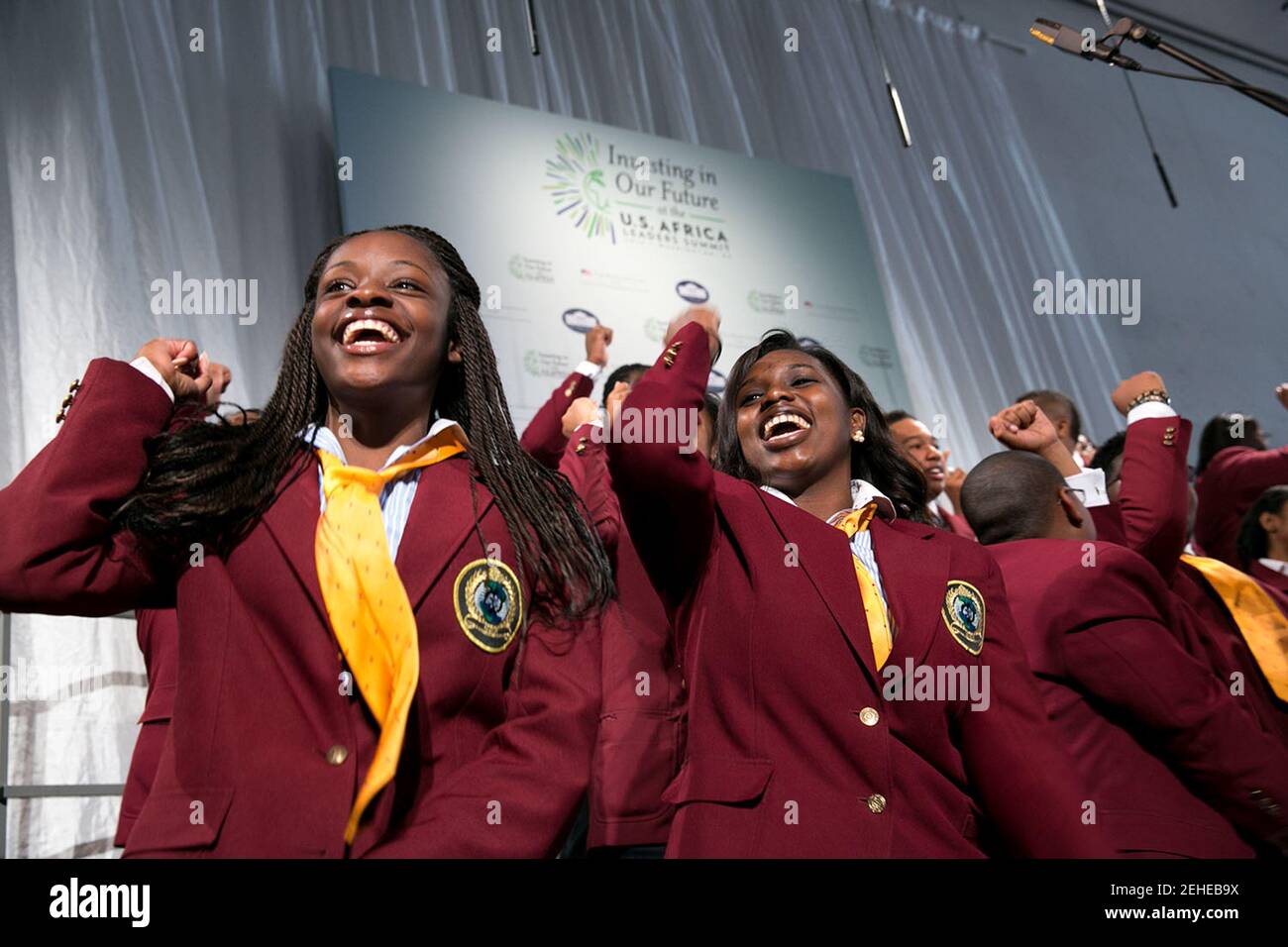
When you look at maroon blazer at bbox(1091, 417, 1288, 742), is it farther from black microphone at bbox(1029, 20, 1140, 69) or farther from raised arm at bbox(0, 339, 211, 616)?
raised arm at bbox(0, 339, 211, 616)

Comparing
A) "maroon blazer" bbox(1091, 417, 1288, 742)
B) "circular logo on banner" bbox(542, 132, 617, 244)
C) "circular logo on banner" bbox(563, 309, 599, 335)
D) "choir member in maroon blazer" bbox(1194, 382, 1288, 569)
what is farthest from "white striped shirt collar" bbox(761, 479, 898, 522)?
"circular logo on banner" bbox(542, 132, 617, 244)

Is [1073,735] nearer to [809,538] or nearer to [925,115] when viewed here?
[809,538]

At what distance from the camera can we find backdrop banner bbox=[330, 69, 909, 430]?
172 inches

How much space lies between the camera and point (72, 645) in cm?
346

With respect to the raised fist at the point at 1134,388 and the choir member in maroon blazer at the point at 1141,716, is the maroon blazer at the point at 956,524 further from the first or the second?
the choir member in maroon blazer at the point at 1141,716

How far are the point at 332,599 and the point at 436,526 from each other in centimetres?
17

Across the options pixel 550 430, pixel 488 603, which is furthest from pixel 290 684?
pixel 550 430

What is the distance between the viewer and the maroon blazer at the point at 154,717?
2.01m

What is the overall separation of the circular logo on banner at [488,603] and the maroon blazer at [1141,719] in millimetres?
1087

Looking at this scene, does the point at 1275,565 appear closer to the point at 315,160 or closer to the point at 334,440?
the point at 334,440

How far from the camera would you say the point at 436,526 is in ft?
4.98

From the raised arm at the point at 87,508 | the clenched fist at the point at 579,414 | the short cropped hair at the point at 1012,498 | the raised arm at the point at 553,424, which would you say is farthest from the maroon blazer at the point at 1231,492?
the raised arm at the point at 87,508

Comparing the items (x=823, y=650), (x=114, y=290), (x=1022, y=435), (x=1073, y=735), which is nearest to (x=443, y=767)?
(x=823, y=650)
